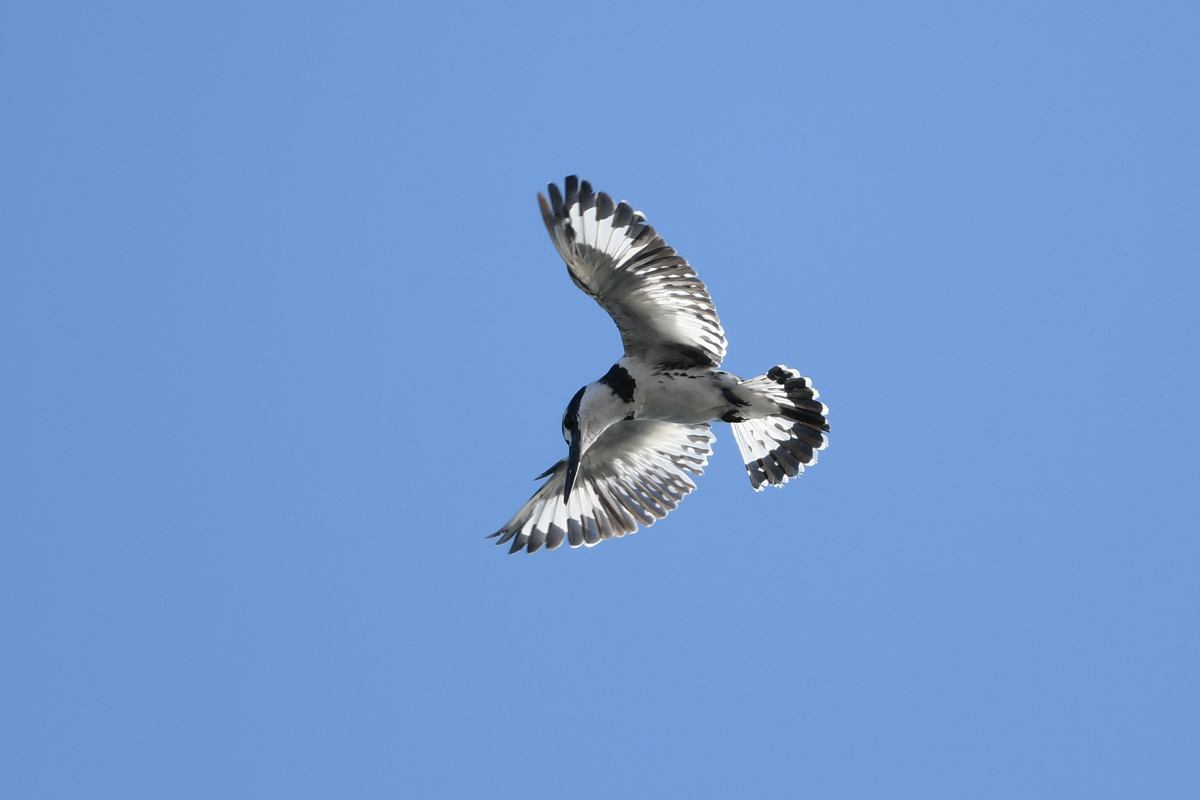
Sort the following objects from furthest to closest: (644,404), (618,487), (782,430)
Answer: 1. (618,487)
2. (782,430)
3. (644,404)

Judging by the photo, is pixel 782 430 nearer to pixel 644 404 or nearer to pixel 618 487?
pixel 644 404

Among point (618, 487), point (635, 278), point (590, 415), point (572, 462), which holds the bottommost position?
point (572, 462)

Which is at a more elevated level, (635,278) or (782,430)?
(635,278)

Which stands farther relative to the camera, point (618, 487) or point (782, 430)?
point (618, 487)

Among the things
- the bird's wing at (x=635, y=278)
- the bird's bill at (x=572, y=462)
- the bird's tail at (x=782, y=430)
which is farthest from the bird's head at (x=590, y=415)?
the bird's tail at (x=782, y=430)

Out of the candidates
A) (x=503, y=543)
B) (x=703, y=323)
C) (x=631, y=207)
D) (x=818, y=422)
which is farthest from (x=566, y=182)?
(x=503, y=543)

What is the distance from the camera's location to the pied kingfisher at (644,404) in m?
6.23

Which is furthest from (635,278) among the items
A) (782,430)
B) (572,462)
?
(782,430)

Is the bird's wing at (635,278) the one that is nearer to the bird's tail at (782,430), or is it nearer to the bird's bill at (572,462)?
the bird's tail at (782,430)

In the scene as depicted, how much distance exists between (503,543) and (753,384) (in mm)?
2073

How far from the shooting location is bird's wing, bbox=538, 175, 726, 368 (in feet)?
20.1

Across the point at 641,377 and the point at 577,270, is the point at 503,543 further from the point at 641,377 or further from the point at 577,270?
the point at 577,270

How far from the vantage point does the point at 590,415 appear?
6824 millimetres

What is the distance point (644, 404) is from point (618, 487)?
1253 mm
